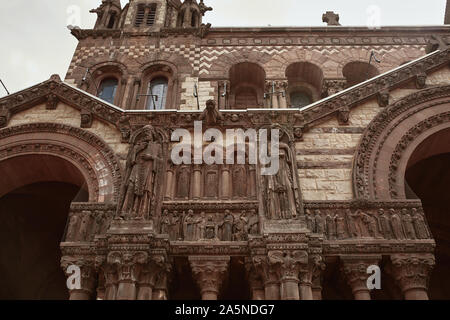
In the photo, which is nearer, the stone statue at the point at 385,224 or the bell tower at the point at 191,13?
the stone statue at the point at 385,224

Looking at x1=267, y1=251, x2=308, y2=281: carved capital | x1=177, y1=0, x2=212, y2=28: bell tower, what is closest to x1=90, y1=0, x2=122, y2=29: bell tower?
x1=177, y1=0, x2=212, y2=28: bell tower

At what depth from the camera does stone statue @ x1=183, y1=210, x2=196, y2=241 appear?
29.1 feet

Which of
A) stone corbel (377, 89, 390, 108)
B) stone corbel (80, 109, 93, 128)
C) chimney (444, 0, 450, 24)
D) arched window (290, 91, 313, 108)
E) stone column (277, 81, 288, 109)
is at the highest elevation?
chimney (444, 0, 450, 24)

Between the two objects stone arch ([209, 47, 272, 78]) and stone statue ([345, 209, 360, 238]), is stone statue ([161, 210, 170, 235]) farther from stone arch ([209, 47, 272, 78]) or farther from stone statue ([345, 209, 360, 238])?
stone arch ([209, 47, 272, 78])

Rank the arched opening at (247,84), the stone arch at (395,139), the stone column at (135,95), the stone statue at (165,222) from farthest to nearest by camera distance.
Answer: the arched opening at (247,84) → the stone column at (135,95) → the stone arch at (395,139) → the stone statue at (165,222)

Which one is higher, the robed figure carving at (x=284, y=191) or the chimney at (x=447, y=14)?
the chimney at (x=447, y=14)

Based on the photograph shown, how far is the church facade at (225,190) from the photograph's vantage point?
8320 millimetres

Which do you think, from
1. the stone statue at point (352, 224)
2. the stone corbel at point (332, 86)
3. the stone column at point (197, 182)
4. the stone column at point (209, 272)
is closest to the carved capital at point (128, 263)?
the stone column at point (209, 272)

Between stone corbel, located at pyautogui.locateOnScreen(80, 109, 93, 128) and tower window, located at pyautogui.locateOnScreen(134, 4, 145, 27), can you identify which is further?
tower window, located at pyautogui.locateOnScreen(134, 4, 145, 27)

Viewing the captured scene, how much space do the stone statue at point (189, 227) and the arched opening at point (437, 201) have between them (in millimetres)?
7067

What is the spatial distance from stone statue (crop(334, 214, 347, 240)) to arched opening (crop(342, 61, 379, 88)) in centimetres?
964

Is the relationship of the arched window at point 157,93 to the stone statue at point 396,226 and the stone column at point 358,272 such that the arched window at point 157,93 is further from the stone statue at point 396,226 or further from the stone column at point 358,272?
the stone column at point 358,272

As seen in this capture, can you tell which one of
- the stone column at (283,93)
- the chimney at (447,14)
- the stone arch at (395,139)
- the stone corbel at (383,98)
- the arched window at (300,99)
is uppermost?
the chimney at (447,14)

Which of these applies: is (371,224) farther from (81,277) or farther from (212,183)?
(81,277)
